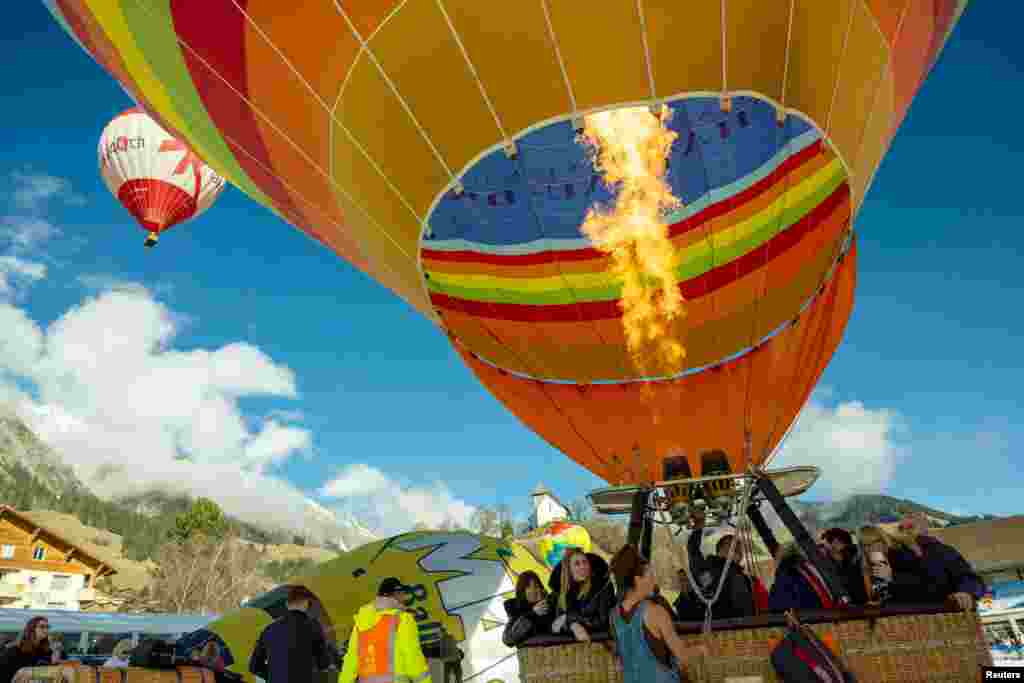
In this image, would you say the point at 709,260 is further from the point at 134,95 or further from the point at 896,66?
the point at 134,95

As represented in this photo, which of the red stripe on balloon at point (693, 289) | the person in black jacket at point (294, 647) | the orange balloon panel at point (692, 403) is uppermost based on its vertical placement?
the red stripe on balloon at point (693, 289)

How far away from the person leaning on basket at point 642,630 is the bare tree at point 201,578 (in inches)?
1681

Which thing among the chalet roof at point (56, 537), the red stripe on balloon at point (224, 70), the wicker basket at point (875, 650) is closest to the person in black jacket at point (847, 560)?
the wicker basket at point (875, 650)

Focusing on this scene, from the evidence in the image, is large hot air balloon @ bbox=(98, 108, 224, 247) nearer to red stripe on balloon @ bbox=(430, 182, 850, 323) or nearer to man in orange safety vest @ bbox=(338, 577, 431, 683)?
red stripe on balloon @ bbox=(430, 182, 850, 323)

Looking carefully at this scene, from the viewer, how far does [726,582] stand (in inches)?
179

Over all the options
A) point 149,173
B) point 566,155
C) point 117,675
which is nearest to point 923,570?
point 566,155

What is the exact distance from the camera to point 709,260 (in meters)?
5.84

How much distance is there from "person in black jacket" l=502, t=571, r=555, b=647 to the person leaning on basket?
3.93 ft

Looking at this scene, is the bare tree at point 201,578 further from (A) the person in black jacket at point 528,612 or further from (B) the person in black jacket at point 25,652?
(A) the person in black jacket at point 528,612

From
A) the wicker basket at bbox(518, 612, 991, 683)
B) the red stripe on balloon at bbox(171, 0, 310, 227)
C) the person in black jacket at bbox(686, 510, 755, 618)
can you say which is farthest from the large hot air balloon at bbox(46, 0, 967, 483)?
the wicker basket at bbox(518, 612, 991, 683)

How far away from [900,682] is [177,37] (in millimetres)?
6021

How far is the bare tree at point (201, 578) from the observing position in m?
42.9

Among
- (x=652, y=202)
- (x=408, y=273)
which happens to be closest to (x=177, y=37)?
(x=408, y=273)

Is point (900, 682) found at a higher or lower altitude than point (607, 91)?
lower
